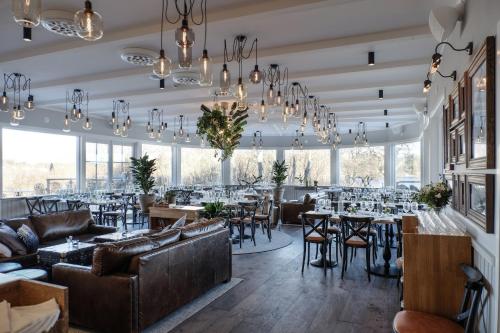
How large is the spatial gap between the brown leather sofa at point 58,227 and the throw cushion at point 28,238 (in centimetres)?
9

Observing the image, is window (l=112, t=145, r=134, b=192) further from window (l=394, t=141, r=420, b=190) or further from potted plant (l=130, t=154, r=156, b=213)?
window (l=394, t=141, r=420, b=190)

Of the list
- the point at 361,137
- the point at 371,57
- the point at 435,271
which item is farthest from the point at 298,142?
the point at 435,271

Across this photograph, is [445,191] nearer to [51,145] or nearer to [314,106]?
[314,106]

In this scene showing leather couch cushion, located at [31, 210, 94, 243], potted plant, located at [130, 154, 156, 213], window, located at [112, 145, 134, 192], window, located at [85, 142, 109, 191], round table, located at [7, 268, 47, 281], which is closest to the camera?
round table, located at [7, 268, 47, 281]

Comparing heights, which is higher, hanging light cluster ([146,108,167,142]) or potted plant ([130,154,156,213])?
hanging light cluster ([146,108,167,142])

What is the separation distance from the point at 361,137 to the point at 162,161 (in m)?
7.66

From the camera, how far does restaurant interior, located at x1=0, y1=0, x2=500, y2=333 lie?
2682 millimetres

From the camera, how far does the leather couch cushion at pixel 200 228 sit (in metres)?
4.36

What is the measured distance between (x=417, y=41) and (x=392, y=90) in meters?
3.10

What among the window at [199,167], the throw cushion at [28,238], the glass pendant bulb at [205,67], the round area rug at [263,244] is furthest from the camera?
the window at [199,167]

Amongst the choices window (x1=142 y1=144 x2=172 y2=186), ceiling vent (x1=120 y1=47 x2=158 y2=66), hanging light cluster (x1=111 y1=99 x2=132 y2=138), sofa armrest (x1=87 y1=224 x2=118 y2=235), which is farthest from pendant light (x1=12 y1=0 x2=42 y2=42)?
window (x1=142 y1=144 x2=172 y2=186)

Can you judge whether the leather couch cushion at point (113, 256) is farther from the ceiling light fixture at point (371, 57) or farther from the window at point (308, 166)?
the window at point (308, 166)

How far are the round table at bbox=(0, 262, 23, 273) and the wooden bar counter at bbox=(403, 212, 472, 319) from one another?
447 centimetres

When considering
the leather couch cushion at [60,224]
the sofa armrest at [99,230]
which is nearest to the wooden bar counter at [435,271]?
the sofa armrest at [99,230]
